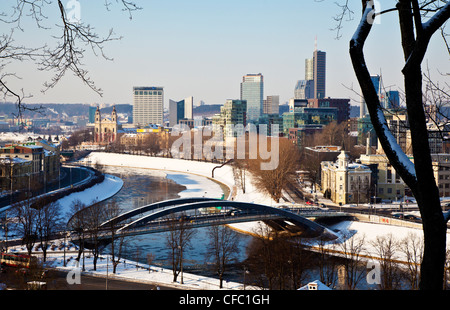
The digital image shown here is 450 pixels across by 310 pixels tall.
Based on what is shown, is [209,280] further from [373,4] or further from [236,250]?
[373,4]

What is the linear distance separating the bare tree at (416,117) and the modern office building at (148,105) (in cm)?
11215

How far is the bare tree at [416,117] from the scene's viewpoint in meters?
1.53

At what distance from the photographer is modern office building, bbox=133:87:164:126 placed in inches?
4451

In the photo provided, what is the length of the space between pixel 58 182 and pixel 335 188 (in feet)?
44.0

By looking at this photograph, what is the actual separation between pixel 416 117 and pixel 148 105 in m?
114

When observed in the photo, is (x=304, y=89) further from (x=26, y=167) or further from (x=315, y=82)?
(x=26, y=167)

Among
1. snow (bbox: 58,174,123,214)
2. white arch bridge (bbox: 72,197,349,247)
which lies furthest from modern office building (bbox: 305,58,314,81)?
white arch bridge (bbox: 72,197,349,247)

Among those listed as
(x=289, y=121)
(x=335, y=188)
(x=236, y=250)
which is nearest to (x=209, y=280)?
(x=236, y=250)

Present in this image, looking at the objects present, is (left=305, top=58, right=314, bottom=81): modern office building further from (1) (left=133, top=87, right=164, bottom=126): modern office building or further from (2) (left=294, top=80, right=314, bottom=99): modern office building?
(1) (left=133, top=87, right=164, bottom=126): modern office building

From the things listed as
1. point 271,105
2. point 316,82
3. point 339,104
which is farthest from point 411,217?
point 271,105

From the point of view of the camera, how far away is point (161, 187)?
91.4ft

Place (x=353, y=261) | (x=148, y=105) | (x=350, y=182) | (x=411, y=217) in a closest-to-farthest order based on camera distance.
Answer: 1. (x=353, y=261)
2. (x=411, y=217)
3. (x=350, y=182)
4. (x=148, y=105)

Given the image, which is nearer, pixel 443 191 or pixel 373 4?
pixel 373 4

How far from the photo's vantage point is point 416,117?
1544 millimetres
